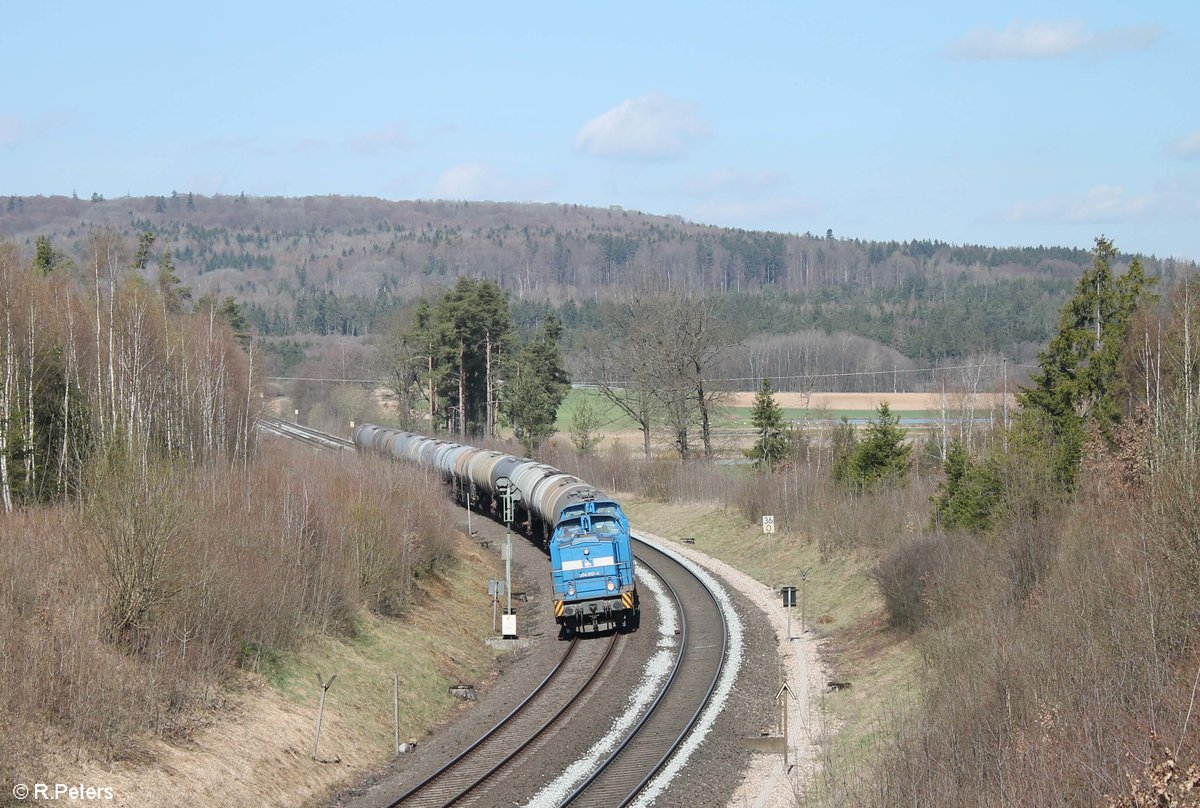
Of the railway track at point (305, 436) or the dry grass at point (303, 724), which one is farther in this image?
the railway track at point (305, 436)

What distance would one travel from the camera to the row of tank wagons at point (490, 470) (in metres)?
36.3

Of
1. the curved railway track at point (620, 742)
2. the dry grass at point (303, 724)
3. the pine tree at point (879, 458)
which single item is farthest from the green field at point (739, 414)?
the dry grass at point (303, 724)

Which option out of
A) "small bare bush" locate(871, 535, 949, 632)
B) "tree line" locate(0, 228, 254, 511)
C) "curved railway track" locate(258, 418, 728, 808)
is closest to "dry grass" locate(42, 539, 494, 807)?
"curved railway track" locate(258, 418, 728, 808)

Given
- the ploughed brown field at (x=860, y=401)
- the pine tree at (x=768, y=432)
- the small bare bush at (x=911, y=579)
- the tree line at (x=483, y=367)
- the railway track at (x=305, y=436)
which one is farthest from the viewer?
the ploughed brown field at (x=860, y=401)

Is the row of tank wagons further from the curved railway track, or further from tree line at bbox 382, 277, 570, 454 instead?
tree line at bbox 382, 277, 570, 454

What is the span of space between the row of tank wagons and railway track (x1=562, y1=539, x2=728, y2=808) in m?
4.66

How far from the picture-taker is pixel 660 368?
71.6 meters

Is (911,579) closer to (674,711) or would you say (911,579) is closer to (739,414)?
(674,711)

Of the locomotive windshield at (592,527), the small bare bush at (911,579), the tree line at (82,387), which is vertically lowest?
the small bare bush at (911,579)

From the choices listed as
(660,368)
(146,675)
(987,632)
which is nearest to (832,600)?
(987,632)

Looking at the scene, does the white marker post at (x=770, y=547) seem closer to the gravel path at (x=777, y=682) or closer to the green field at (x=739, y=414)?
the gravel path at (x=777, y=682)

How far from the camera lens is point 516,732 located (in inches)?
830

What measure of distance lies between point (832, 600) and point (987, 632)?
49.0ft

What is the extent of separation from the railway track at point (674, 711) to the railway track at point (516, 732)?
5.51ft
